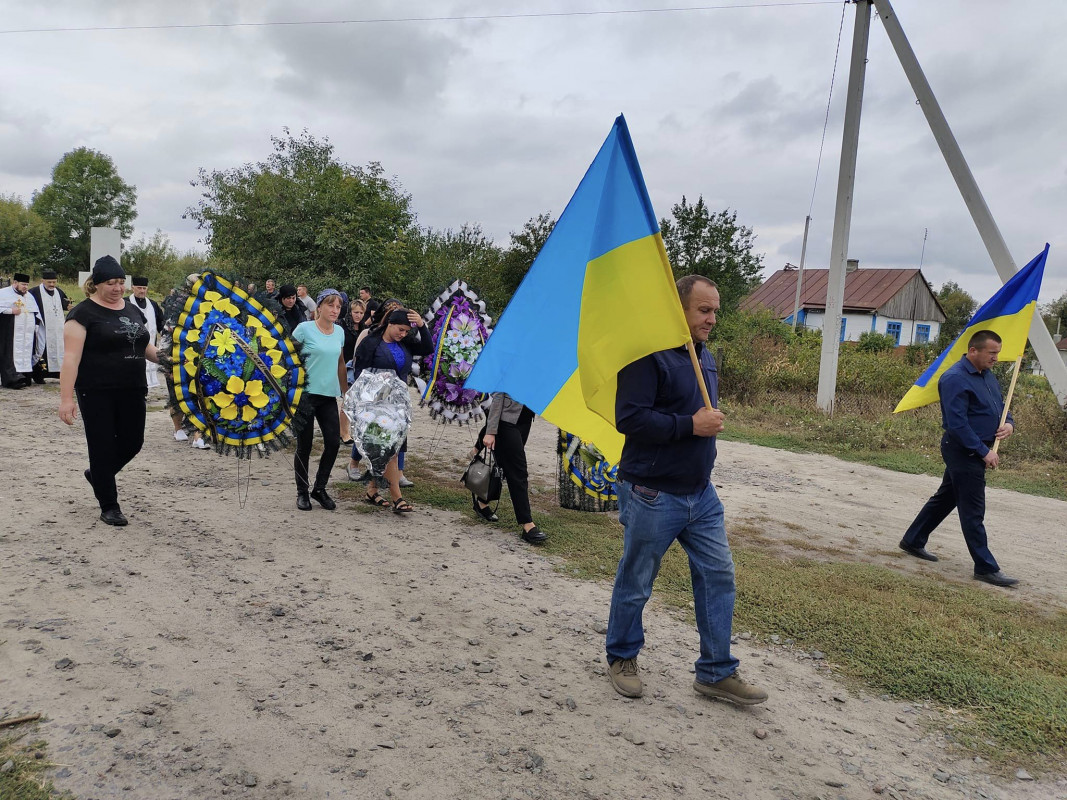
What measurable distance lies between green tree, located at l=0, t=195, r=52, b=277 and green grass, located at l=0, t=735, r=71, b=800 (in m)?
47.7

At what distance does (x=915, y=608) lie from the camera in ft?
17.6

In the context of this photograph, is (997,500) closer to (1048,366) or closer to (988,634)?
(1048,366)

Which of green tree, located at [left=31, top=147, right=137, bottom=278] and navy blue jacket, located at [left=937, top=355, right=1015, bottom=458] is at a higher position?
green tree, located at [left=31, top=147, right=137, bottom=278]

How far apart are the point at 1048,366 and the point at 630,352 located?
12658 mm

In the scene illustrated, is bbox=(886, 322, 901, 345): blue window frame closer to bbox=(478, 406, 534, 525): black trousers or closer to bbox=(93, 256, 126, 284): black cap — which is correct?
bbox=(478, 406, 534, 525): black trousers

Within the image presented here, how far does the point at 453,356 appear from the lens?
8.12 m

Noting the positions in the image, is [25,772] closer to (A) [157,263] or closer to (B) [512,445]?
(B) [512,445]

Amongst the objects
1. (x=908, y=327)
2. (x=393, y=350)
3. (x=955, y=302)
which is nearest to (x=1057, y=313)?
(x=955, y=302)

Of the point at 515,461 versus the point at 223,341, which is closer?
the point at 223,341

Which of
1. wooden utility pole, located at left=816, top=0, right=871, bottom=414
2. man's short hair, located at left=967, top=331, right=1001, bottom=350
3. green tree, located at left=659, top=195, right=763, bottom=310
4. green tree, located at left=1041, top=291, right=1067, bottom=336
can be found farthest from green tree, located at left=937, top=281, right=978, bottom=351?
man's short hair, located at left=967, top=331, right=1001, bottom=350

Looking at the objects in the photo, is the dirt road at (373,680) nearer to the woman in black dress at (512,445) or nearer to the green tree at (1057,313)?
the woman in black dress at (512,445)

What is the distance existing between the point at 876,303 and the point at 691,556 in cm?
5158

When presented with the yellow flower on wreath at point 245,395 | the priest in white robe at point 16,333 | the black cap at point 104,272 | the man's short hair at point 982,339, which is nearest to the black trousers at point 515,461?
the yellow flower on wreath at point 245,395

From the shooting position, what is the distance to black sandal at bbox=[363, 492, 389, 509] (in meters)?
7.26
